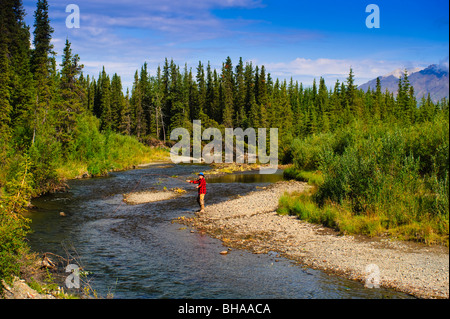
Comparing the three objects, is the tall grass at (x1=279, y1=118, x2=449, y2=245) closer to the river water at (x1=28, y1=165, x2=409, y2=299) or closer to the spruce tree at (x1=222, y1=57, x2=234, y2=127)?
the river water at (x1=28, y1=165, x2=409, y2=299)

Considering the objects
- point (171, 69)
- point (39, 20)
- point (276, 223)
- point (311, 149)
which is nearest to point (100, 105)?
point (171, 69)

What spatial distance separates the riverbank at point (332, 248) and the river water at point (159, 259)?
2.22 ft

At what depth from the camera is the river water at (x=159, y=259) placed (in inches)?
466

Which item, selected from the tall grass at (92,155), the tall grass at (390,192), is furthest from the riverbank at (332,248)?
the tall grass at (92,155)

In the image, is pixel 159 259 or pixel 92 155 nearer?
pixel 159 259

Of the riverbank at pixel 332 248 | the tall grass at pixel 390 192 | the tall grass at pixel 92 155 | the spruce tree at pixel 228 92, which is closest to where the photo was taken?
the riverbank at pixel 332 248

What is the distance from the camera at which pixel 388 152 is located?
63.5 ft

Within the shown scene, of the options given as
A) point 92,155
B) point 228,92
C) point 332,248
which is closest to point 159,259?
point 332,248

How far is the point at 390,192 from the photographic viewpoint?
17.8m

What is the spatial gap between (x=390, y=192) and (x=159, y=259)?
11.2 metres

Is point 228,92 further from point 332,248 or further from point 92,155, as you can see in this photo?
point 332,248

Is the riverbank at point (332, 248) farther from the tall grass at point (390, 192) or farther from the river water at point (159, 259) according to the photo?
the tall grass at point (390, 192)

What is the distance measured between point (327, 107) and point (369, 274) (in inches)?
3817
